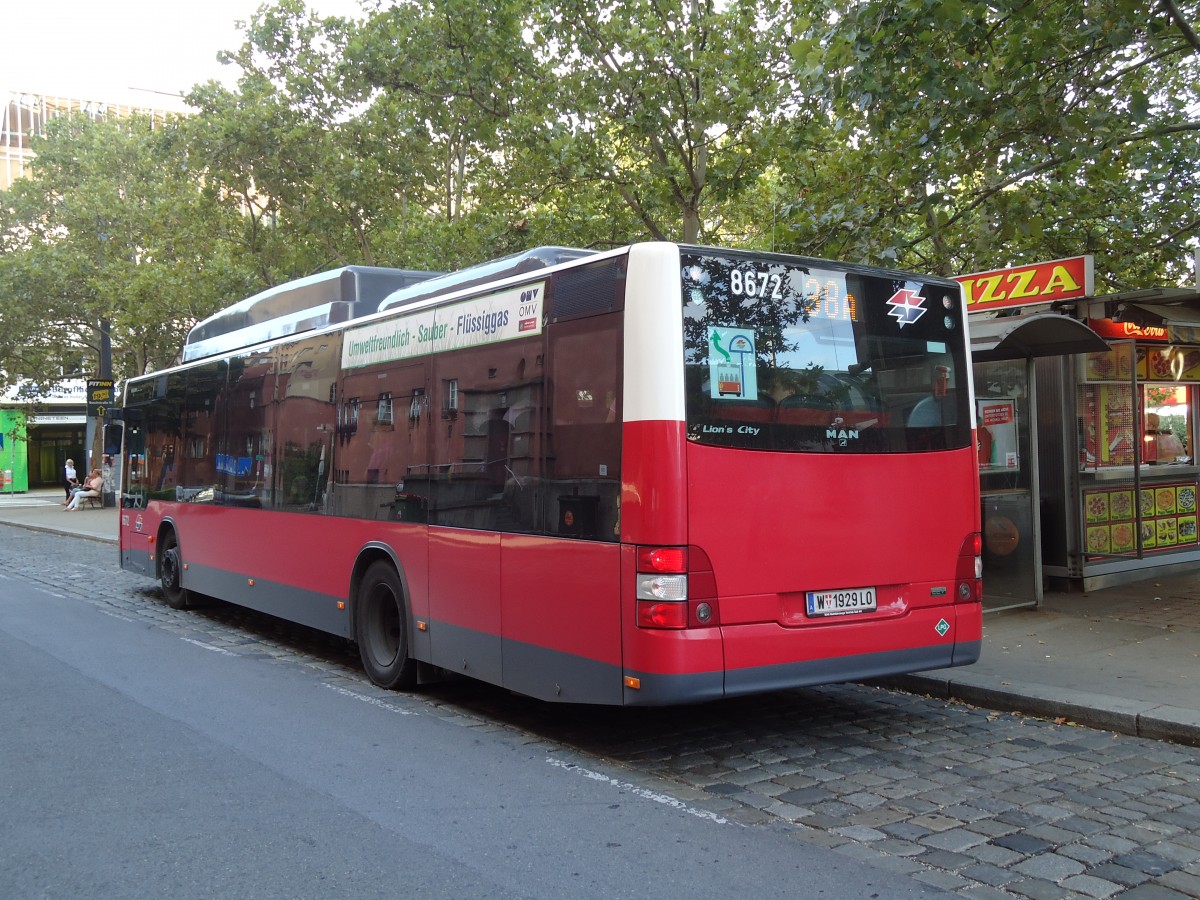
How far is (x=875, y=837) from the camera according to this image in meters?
4.70

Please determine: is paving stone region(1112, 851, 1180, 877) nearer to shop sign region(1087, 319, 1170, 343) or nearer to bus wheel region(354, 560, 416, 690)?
bus wheel region(354, 560, 416, 690)

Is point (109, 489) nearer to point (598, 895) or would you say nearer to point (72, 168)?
point (72, 168)

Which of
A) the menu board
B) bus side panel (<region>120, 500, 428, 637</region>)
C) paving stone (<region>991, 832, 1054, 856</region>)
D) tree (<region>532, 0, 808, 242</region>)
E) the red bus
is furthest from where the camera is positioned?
tree (<region>532, 0, 808, 242</region>)

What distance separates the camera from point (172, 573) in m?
12.5

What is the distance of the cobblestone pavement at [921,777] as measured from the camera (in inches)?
172

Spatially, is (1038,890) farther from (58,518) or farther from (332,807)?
(58,518)

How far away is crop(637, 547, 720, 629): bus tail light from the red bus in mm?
12

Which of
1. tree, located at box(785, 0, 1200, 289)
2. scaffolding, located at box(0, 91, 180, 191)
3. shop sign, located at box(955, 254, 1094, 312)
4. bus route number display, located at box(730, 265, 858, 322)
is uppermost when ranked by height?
scaffolding, located at box(0, 91, 180, 191)

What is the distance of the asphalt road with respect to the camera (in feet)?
13.6

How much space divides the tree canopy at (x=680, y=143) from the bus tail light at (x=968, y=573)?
461 centimetres

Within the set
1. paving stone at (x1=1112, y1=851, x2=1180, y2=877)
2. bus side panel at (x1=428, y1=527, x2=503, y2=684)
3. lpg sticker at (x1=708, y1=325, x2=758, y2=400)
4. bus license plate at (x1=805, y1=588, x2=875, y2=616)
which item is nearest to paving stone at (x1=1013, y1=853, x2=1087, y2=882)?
paving stone at (x1=1112, y1=851, x2=1180, y2=877)

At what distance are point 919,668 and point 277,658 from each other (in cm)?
572

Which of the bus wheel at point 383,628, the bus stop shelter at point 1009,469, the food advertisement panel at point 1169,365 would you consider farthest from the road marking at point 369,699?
the food advertisement panel at point 1169,365

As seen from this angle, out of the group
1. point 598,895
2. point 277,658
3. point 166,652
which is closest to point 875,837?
point 598,895
